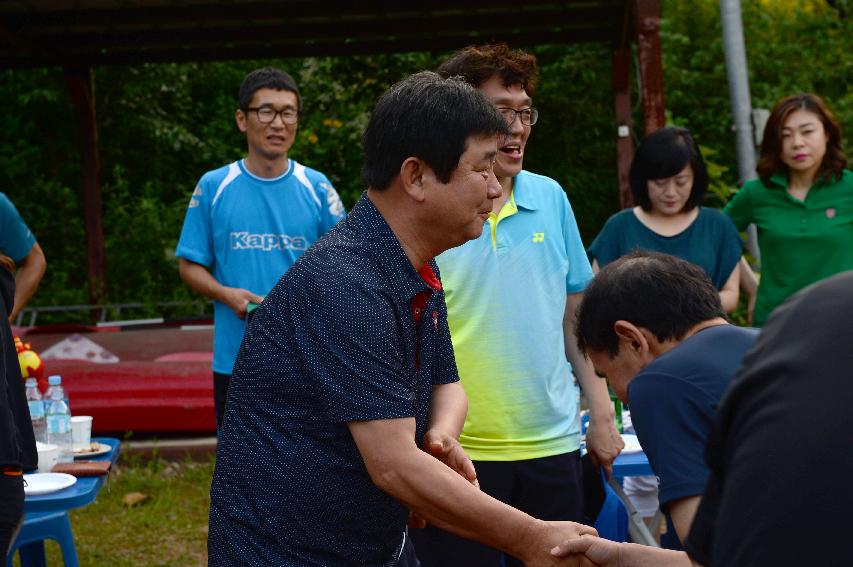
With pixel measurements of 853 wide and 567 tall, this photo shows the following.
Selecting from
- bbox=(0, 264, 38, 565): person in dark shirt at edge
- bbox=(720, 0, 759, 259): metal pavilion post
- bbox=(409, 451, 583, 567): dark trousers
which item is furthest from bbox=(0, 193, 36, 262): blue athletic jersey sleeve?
bbox=(720, 0, 759, 259): metal pavilion post

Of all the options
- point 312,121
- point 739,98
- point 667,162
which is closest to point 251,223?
point 667,162

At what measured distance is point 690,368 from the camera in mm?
2236

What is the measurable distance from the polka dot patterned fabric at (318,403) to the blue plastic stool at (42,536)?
254 centimetres

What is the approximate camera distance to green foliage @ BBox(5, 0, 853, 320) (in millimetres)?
13844

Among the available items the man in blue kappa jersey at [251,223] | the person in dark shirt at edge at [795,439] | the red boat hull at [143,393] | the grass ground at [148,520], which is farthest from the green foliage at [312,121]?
the person in dark shirt at edge at [795,439]

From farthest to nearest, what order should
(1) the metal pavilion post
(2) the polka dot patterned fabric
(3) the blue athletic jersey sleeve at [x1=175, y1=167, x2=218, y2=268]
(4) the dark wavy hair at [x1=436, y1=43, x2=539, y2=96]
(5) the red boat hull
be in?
(1) the metal pavilion post, (5) the red boat hull, (3) the blue athletic jersey sleeve at [x1=175, y1=167, x2=218, y2=268], (4) the dark wavy hair at [x1=436, y1=43, x2=539, y2=96], (2) the polka dot patterned fabric

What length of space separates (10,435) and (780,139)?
3804 mm

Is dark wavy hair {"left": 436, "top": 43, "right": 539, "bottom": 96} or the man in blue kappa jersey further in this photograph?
the man in blue kappa jersey

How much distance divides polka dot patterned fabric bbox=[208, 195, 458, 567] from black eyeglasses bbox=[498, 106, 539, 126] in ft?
3.97

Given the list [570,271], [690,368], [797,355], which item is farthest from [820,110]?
[797,355]

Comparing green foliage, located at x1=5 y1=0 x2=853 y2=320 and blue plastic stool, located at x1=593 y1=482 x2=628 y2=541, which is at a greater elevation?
green foliage, located at x1=5 y1=0 x2=853 y2=320

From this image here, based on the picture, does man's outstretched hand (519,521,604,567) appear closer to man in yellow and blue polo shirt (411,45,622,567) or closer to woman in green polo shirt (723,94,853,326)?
man in yellow and blue polo shirt (411,45,622,567)

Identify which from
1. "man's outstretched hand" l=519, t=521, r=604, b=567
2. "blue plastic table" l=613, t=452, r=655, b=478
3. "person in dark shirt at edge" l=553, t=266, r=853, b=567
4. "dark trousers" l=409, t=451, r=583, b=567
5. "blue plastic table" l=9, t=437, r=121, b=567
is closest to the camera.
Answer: "person in dark shirt at edge" l=553, t=266, r=853, b=567

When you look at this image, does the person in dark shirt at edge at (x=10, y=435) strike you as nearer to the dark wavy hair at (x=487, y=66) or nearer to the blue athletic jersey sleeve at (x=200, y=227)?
the dark wavy hair at (x=487, y=66)
